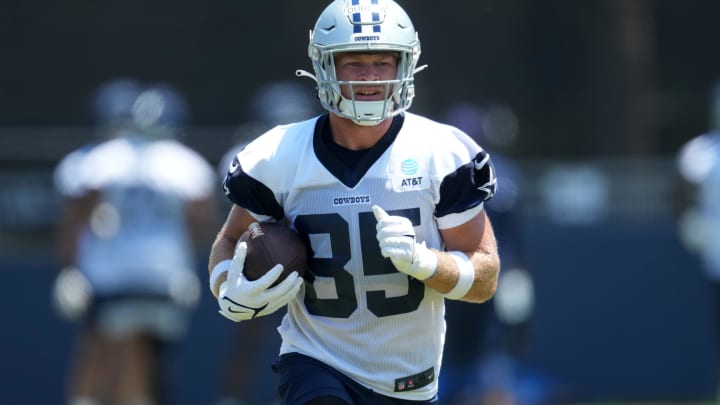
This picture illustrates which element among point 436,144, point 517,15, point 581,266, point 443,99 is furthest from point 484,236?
point 517,15

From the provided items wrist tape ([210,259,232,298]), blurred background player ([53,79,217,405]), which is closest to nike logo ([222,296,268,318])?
wrist tape ([210,259,232,298])

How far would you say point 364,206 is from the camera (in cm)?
463

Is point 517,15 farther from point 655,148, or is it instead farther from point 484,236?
point 484,236

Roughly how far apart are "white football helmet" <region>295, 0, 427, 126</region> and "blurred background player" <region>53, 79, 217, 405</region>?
3.50m

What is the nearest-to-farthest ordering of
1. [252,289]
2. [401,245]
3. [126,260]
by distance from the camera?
[401,245], [252,289], [126,260]

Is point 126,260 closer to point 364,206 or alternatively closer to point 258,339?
point 258,339

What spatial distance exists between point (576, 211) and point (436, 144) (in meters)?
6.56

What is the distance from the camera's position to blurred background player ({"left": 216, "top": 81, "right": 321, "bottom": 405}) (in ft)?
29.4

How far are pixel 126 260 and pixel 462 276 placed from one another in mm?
3688

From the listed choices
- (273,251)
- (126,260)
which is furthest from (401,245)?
(126,260)

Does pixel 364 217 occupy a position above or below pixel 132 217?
above

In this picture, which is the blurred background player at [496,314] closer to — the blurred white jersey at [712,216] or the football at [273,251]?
the blurred white jersey at [712,216]

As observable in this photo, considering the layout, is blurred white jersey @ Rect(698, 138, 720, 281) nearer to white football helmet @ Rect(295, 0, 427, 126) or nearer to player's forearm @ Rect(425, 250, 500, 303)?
player's forearm @ Rect(425, 250, 500, 303)

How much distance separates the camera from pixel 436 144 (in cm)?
472
